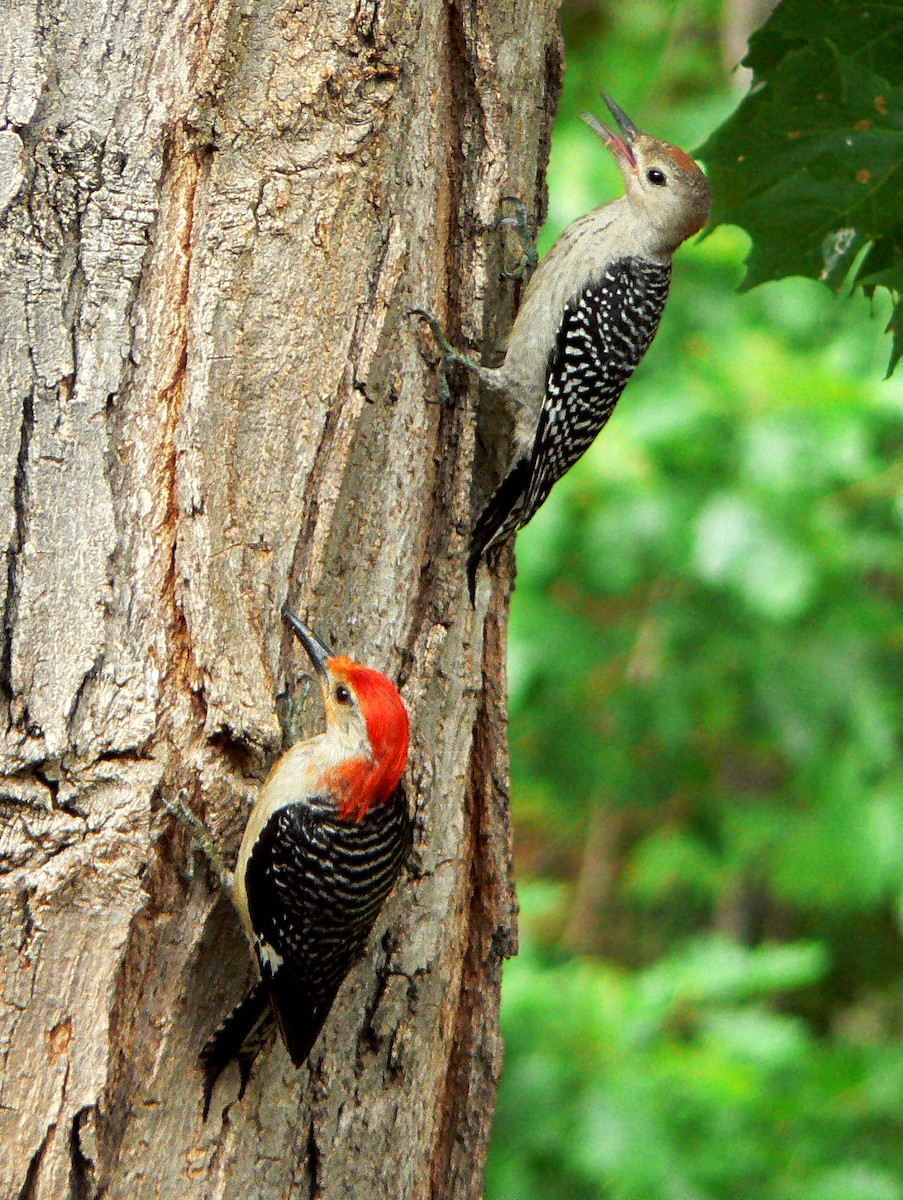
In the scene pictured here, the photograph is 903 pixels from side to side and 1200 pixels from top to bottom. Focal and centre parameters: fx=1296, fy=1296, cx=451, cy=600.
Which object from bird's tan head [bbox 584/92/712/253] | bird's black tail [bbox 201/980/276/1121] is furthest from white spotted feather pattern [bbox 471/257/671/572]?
bird's black tail [bbox 201/980/276/1121]

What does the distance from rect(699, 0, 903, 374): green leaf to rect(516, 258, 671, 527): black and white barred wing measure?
0.50m

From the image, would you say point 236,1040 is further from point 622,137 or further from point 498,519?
point 622,137

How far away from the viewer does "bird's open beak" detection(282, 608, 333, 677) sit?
2.49 metres

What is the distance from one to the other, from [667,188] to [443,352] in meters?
1.57

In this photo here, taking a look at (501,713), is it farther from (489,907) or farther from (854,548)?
(854,548)

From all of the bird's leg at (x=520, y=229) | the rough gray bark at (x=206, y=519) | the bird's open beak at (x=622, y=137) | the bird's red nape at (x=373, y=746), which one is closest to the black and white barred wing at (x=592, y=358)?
the bird's leg at (x=520, y=229)

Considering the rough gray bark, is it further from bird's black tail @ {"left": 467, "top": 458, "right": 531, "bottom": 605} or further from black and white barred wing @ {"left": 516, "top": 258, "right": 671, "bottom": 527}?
black and white barred wing @ {"left": 516, "top": 258, "right": 671, "bottom": 527}

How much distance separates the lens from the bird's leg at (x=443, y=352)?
2.67m

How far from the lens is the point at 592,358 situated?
3627 mm

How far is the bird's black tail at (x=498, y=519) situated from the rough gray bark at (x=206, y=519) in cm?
7

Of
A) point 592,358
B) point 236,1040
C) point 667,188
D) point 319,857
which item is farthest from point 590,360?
point 236,1040

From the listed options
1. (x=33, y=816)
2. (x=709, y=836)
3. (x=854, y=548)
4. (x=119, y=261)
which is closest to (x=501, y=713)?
(x=33, y=816)

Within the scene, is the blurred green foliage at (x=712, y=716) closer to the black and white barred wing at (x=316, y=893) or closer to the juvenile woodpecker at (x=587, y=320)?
the juvenile woodpecker at (x=587, y=320)

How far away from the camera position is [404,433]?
268 cm
